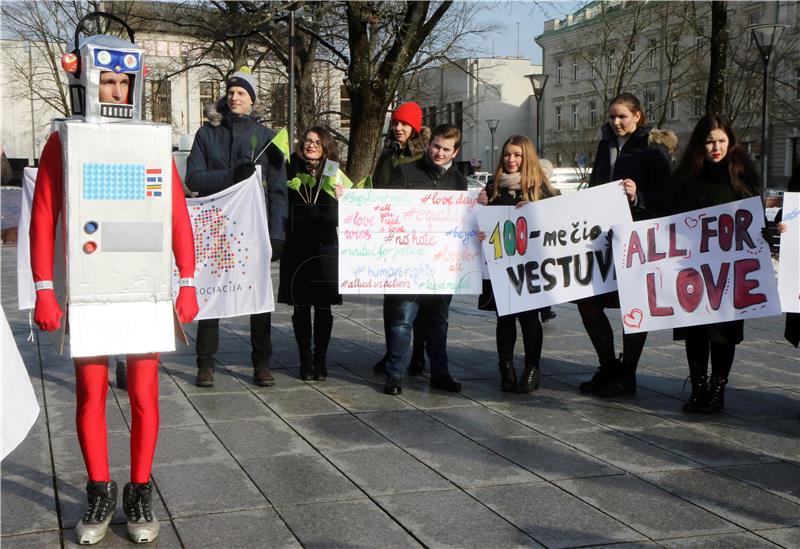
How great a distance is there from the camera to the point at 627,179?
6.42 meters

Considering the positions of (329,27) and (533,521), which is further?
(329,27)

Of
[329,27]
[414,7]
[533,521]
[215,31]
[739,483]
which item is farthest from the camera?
[329,27]

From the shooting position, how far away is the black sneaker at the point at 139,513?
3.88 m

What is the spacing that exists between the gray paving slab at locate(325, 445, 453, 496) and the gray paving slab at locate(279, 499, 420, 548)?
256 mm

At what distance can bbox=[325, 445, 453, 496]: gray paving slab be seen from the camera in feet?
15.1

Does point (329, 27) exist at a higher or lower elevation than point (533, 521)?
higher

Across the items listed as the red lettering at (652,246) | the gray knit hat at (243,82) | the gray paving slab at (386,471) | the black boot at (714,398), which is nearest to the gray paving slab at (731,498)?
the gray paving slab at (386,471)

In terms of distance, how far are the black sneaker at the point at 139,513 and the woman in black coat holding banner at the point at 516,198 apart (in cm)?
320

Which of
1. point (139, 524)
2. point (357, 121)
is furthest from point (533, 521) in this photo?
point (357, 121)

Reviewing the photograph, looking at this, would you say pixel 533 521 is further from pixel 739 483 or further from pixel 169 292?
pixel 169 292

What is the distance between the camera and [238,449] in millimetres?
5254

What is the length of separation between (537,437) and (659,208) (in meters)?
1.81

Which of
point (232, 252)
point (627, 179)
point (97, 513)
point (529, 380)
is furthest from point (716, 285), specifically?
point (97, 513)

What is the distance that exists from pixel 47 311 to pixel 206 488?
1185 millimetres
